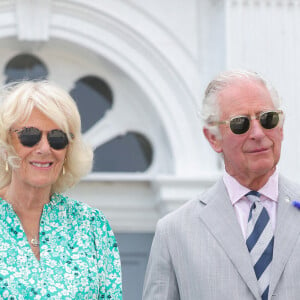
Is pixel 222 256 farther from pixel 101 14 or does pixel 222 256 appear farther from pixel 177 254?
pixel 101 14

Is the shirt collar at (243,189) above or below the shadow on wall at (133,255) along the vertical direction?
above

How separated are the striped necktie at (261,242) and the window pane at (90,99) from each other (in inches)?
155

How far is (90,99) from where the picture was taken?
7305mm

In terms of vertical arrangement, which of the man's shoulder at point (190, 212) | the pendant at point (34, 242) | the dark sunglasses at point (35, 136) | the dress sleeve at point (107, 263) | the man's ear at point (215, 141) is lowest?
the dress sleeve at point (107, 263)

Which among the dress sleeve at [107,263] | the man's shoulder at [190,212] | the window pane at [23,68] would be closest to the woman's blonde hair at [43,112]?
the dress sleeve at [107,263]

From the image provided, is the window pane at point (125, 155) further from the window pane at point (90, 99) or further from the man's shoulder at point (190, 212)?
the man's shoulder at point (190, 212)

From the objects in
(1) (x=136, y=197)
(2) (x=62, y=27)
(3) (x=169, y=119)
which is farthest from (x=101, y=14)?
(1) (x=136, y=197)

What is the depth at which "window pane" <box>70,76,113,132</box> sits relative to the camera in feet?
23.9

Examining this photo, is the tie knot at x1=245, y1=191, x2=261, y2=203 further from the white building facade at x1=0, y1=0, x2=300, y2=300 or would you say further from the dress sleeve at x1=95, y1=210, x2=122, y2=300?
the white building facade at x1=0, y1=0, x2=300, y2=300

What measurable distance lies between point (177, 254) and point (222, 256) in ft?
0.55

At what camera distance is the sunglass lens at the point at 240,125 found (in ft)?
11.1

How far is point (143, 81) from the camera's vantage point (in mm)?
6992

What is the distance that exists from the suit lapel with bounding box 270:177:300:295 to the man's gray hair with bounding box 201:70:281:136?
0.94ft

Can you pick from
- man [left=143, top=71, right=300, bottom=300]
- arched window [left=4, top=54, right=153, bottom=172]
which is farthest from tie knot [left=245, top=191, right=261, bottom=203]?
arched window [left=4, top=54, right=153, bottom=172]
